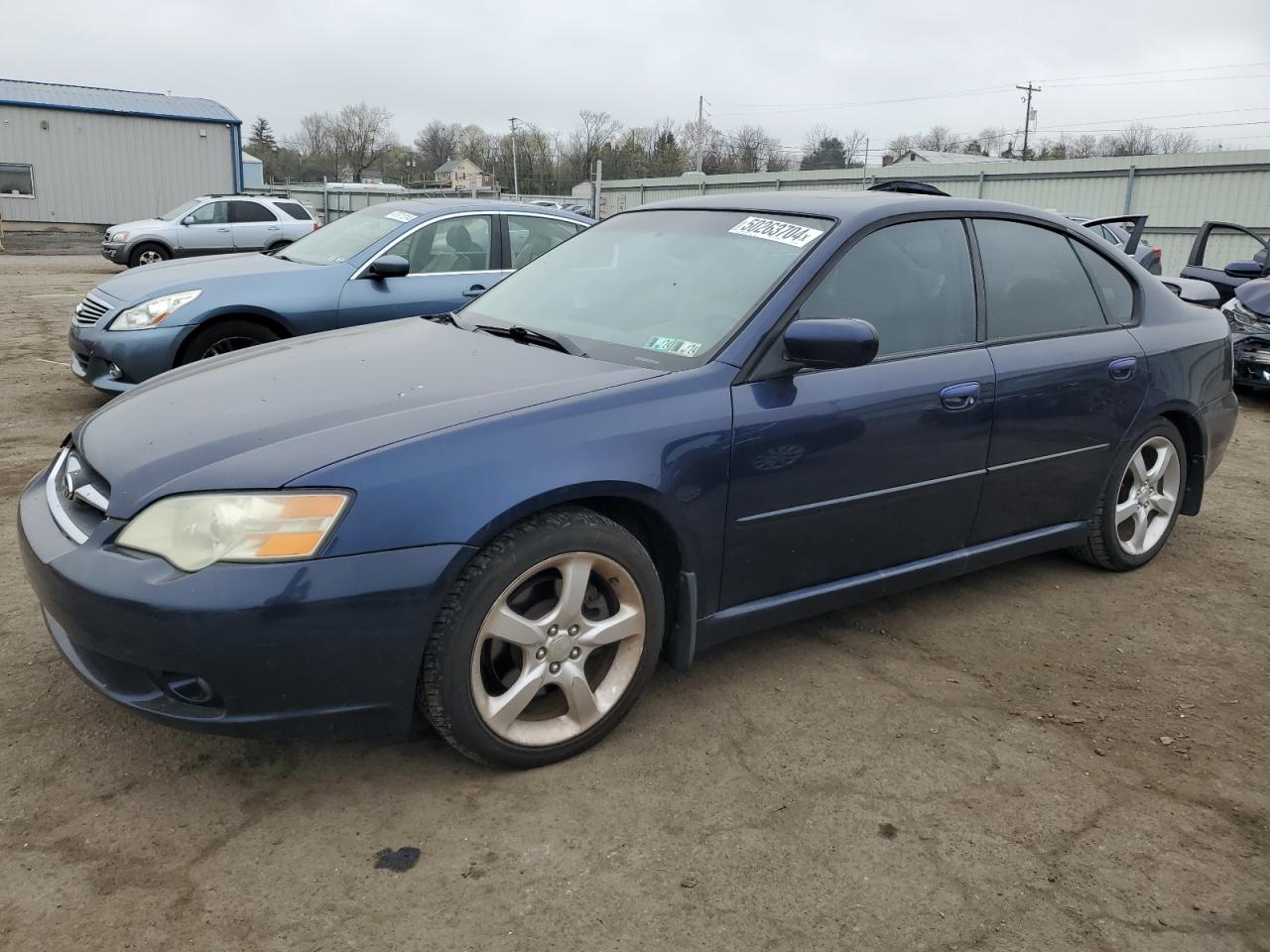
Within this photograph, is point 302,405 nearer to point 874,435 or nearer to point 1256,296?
point 874,435

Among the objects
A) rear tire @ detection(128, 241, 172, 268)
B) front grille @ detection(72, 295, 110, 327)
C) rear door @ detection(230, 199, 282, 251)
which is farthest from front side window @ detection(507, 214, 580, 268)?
rear tire @ detection(128, 241, 172, 268)

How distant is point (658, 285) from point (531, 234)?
4.06m

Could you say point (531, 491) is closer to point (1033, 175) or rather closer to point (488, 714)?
point (488, 714)

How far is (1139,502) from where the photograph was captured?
4.27 metres

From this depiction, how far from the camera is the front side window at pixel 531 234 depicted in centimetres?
714

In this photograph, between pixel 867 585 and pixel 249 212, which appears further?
pixel 249 212

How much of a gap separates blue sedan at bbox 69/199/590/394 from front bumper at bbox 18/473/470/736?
13.1 ft

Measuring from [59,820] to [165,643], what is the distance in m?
0.59

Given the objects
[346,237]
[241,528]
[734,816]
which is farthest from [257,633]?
[346,237]

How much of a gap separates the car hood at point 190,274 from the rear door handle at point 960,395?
4578 millimetres

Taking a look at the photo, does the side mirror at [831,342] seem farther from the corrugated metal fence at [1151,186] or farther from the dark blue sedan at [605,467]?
the corrugated metal fence at [1151,186]

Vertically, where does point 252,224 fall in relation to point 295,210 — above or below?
below

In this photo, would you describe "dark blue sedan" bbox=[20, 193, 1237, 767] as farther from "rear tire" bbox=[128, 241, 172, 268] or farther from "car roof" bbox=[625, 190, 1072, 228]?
"rear tire" bbox=[128, 241, 172, 268]

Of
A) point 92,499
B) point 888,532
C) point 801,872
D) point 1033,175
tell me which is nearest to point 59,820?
point 92,499
